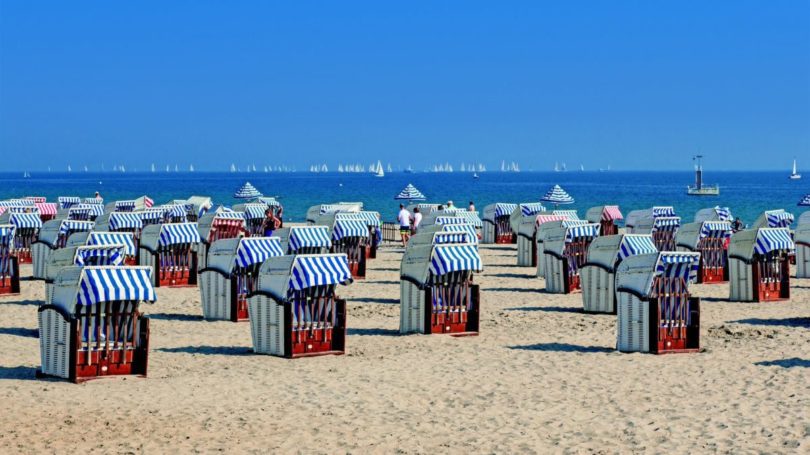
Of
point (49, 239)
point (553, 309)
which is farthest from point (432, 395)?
point (49, 239)

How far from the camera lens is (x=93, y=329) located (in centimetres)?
A: 1323

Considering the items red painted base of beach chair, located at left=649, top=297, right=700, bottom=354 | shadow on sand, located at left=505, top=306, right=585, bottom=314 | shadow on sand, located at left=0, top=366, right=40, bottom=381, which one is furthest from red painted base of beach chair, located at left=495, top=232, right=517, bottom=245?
shadow on sand, located at left=0, top=366, right=40, bottom=381

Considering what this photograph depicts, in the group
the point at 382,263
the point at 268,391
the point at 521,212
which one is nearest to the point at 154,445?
the point at 268,391

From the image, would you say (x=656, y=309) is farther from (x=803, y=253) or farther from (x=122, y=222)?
(x=122, y=222)

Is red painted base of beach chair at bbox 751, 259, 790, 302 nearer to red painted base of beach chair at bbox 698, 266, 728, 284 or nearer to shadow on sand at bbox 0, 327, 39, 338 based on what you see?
red painted base of beach chair at bbox 698, 266, 728, 284

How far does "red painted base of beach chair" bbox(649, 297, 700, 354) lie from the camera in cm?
1478

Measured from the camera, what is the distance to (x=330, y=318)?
1494 centimetres

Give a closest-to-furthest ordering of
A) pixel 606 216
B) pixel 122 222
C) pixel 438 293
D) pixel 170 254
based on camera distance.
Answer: pixel 438 293 < pixel 170 254 < pixel 122 222 < pixel 606 216

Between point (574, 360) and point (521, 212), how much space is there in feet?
73.0

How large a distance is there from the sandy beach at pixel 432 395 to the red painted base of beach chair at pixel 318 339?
242 millimetres

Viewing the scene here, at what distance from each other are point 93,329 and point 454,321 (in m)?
5.33

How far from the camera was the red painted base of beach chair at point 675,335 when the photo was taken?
582 inches

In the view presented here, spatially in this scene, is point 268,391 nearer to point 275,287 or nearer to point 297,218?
point 275,287

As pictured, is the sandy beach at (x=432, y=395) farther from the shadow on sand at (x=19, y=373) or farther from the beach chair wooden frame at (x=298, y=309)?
the beach chair wooden frame at (x=298, y=309)
